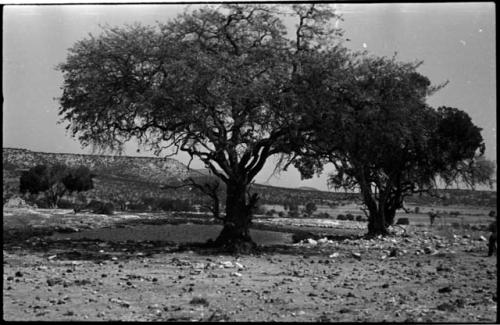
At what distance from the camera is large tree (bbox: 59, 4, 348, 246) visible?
17328 mm

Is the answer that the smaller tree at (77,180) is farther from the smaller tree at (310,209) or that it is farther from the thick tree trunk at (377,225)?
the thick tree trunk at (377,225)

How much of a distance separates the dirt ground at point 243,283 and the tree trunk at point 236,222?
0.73m

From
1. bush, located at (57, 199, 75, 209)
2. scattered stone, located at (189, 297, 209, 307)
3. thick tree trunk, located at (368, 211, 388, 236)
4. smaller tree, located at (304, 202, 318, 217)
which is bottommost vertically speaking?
scattered stone, located at (189, 297, 209, 307)

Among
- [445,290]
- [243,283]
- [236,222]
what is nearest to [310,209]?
[236,222]

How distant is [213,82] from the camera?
17.1 m

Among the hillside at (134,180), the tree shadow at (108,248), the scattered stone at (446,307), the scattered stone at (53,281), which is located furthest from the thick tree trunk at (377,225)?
the hillside at (134,180)

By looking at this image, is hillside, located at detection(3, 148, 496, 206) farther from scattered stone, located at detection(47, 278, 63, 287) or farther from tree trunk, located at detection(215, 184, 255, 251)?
scattered stone, located at detection(47, 278, 63, 287)

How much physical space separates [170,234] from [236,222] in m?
8.16

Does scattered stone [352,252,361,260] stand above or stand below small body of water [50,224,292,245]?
below

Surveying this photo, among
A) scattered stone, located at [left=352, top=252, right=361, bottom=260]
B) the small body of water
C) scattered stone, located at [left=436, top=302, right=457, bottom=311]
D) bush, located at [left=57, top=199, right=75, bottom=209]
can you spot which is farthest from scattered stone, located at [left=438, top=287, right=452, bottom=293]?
bush, located at [left=57, top=199, right=75, bottom=209]

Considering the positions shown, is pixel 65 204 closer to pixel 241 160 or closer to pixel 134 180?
pixel 134 180

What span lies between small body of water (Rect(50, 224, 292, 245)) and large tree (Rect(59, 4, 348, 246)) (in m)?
5.49

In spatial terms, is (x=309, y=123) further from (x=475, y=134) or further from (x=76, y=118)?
(x=475, y=134)

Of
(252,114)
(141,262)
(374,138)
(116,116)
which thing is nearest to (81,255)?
(141,262)
